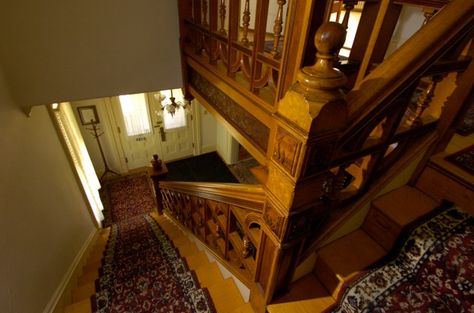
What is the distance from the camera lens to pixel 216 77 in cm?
161

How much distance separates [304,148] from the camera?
2.08ft

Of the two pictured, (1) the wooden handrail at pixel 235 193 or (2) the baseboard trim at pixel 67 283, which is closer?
(1) the wooden handrail at pixel 235 193

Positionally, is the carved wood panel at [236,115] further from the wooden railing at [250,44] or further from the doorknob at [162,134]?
the doorknob at [162,134]

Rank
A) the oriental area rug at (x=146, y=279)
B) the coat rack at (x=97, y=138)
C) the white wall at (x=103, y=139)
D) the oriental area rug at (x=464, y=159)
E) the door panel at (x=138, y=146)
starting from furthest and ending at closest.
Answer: the door panel at (x=138, y=146), the coat rack at (x=97, y=138), the white wall at (x=103, y=139), the oriental area rug at (x=146, y=279), the oriental area rug at (x=464, y=159)

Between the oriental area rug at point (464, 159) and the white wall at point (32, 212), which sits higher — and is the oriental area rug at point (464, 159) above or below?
above

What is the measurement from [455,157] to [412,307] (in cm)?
77

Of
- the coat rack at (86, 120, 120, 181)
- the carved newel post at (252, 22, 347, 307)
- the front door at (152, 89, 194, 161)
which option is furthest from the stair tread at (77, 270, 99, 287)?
the front door at (152, 89, 194, 161)

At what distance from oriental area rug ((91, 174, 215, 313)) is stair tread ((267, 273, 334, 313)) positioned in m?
0.57

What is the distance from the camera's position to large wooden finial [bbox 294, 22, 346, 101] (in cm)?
53

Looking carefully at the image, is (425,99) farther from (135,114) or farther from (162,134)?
(162,134)

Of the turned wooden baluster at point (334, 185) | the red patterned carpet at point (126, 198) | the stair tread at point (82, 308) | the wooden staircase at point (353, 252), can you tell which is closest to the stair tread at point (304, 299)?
the wooden staircase at point (353, 252)

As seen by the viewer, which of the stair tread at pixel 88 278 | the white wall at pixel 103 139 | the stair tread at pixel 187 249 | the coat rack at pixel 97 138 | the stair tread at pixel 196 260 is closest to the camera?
the stair tread at pixel 196 260

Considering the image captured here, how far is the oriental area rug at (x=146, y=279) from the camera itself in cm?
168

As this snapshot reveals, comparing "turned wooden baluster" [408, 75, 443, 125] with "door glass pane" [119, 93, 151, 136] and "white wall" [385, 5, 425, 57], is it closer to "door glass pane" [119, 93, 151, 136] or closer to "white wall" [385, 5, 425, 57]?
"white wall" [385, 5, 425, 57]
